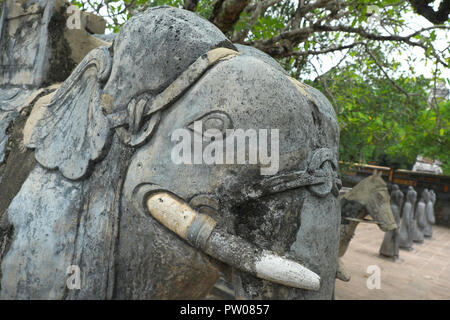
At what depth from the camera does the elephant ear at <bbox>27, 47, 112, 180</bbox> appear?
129 centimetres

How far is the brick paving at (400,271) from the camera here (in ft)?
16.6

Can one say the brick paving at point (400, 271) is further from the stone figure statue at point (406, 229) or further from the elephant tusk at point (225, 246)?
the elephant tusk at point (225, 246)

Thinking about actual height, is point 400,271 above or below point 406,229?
below

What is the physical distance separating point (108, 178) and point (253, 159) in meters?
0.53

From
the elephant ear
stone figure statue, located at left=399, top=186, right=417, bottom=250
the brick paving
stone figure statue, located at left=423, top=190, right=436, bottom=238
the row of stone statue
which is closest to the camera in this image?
the elephant ear

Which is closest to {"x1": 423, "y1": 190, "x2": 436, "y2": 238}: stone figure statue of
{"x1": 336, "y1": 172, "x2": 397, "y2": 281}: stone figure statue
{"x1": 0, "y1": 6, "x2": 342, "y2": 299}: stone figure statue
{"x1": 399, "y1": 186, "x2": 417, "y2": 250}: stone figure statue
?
{"x1": 399, "y1": 186, "x2": 417, "y2": 250}: stone figure statue

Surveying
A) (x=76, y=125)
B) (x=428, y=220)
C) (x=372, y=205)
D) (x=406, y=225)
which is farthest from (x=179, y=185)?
(x=428, y=220)

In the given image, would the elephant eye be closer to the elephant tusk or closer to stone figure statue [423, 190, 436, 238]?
the elephant tusk

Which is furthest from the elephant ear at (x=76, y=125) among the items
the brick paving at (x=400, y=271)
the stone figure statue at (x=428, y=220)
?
the stone figure statue at (x=428, y=220)

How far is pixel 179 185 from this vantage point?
3.75ft

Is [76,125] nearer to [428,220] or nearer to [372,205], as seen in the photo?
[372,205]

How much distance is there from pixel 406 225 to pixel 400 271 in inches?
68.2

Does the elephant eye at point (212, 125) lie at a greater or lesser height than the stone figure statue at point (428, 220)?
greater

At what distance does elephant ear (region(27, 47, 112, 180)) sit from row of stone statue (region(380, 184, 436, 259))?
6504 millimetres
